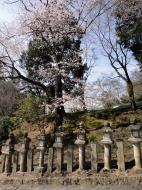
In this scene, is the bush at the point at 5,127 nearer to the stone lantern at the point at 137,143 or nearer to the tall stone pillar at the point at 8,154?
the tall stone pillar at the point at 8,154

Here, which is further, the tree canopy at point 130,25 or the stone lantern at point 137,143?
the tree canopy at point 130,25

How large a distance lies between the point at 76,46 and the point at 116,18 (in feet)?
15.8

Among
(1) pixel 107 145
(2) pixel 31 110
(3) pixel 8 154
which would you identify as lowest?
(3) pixel 8 154

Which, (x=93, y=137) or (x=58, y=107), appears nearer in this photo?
(x=93, y=137)

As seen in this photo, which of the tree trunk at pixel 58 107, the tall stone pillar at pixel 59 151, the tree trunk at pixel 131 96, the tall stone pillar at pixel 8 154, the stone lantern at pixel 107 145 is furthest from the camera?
the tree trunk at pixel 131 96

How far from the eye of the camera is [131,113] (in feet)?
51.7

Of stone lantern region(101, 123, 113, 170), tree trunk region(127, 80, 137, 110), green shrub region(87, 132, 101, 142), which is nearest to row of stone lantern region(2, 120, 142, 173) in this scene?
stone lantern region(101, 123, 113, 170)

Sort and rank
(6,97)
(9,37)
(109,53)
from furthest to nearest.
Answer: (6,97)
(109,53)
(9,37)

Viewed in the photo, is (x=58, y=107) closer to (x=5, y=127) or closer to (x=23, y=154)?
(x=5, y=127)

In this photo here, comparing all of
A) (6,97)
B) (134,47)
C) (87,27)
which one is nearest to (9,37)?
(87,27)

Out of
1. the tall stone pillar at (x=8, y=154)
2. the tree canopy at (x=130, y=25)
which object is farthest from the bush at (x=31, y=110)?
the tree canopy at (x=130, y=25)

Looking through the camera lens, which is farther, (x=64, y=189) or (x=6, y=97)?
(x=6, y=97)

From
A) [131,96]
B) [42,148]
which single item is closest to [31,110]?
[42,148]

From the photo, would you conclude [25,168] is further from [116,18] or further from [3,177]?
[116,18]
